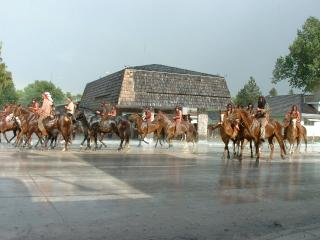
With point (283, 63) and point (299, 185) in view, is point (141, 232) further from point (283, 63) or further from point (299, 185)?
point (283, 63)

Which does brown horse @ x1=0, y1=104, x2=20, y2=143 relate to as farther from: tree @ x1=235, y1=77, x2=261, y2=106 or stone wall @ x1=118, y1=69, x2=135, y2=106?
tree @ x1=235, y1=77, x2=261, y2=106

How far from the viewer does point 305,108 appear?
62.6 m

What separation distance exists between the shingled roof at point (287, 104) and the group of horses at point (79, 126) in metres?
38.0

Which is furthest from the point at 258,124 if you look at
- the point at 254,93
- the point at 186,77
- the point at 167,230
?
the point at 254,93

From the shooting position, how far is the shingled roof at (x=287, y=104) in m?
62.8

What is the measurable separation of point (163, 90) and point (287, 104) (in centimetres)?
3224

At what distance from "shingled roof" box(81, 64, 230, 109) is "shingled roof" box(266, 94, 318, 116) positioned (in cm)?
2339

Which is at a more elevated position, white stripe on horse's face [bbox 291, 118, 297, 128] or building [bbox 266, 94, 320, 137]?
building [bbox 266, 94, 320, 137]

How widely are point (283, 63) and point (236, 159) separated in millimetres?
52013

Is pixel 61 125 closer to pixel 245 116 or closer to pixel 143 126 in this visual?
pixel 143 126

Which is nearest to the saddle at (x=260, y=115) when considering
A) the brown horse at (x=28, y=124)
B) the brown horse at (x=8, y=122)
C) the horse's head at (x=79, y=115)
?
the horse's head at (x=79, y=115)

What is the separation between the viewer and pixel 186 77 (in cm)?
4172

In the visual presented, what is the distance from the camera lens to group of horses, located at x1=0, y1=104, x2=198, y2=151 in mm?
22203

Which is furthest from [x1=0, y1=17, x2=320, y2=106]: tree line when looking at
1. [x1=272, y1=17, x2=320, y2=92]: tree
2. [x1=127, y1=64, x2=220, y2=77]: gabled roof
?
[x1=127, y1=64, x2=220, y2=77]: gabled roof
